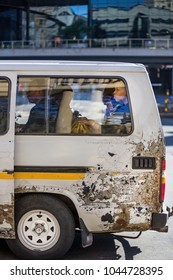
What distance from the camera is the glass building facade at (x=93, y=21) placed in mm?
58844

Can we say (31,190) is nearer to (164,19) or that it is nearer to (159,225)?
(159,225)

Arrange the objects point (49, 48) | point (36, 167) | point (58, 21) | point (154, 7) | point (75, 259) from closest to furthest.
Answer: point (36, 167), point (75, 259), point (49, 48), point (154, 7), point (58, 21)

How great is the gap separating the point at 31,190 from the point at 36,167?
9.8 inches

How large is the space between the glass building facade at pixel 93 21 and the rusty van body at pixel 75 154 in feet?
161

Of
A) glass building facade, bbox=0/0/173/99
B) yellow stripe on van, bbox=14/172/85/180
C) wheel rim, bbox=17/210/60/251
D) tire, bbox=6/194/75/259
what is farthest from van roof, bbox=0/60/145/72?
glass building facade, bbox=0/0/173/99

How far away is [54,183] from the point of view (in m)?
4.51

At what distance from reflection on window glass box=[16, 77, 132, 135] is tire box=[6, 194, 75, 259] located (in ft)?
2.49

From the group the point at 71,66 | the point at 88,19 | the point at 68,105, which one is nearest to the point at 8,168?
the point at 68,105

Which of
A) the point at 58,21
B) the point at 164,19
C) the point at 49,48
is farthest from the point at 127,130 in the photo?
the point at 58,21

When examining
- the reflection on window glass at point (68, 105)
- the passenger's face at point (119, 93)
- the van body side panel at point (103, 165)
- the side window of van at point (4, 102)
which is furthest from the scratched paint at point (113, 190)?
the side window of van at point (4, 102)

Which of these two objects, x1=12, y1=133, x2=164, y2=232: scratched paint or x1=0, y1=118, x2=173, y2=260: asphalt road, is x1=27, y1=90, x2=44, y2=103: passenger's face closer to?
x1=12, y1=133, x2=164, y2=232: scratched paint

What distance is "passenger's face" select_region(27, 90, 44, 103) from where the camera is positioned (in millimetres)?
4582

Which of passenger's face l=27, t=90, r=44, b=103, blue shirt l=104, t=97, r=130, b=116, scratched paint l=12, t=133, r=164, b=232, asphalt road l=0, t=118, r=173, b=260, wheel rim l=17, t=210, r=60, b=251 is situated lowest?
asphalt road l=0, t=118, r=173, b=260

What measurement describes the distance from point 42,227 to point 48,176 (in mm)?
564
